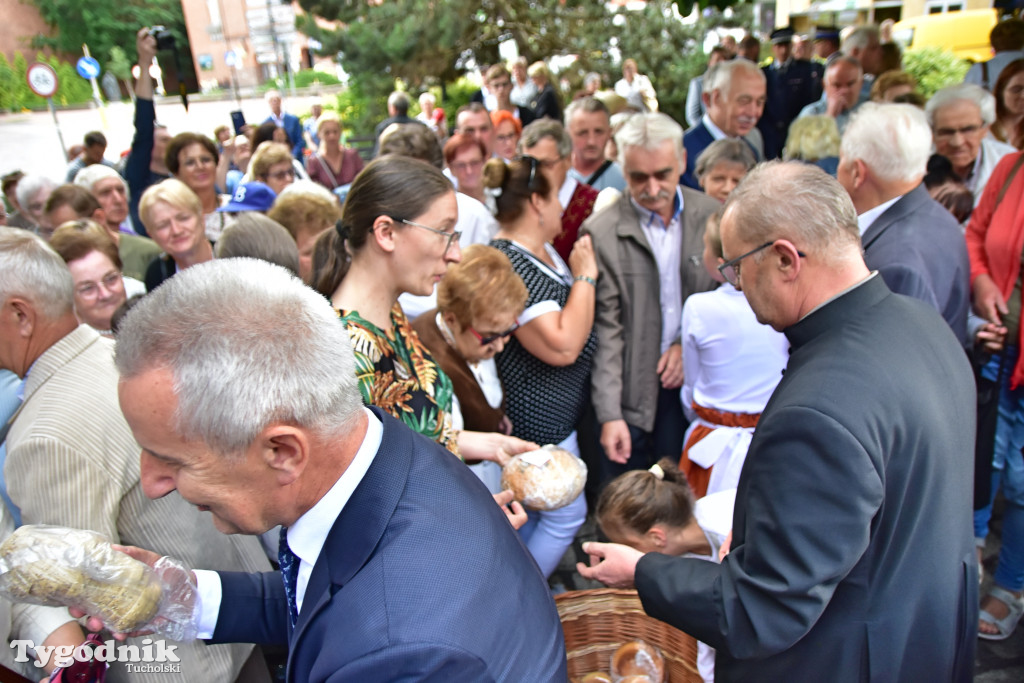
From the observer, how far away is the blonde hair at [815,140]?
15.2 ft

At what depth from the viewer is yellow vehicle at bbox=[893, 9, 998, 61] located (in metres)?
15.0

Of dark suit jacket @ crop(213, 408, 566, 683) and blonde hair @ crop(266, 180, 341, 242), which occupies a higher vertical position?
blonde hair @ crop(266, 180, 341, 242)

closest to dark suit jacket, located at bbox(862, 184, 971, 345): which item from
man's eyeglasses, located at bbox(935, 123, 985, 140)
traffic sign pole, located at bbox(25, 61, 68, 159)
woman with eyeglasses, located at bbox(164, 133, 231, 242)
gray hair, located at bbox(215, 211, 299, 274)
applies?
man's eyeglasses, located at bbox(935, 123, 985, 140)

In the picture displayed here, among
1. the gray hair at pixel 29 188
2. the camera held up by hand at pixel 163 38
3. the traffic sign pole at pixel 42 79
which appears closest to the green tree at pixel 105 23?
the traffic sign pole at pixel 42 79

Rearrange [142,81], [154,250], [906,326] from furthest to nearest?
[142,81] → [154,250] → [906,326]

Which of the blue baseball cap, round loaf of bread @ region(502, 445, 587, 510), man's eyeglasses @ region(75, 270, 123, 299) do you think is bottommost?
round loaf of bread @ region(502, 445, 587, 510)

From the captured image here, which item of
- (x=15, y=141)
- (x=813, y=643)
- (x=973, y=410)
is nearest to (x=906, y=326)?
(x=973, y=410)

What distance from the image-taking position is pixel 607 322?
10.8 ft

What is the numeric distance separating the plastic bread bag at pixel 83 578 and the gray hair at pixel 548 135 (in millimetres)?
3333

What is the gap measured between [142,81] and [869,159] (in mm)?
5003

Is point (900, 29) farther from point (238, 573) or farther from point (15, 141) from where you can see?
point (238, 573)

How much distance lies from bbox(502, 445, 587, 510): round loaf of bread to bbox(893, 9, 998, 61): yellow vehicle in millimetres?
16689

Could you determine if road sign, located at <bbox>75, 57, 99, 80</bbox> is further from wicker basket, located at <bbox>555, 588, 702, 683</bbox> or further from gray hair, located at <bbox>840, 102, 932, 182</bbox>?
wicker basket, located at <bbox>555, 588, 702, 683</bbox>

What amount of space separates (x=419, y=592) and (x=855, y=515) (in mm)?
914
